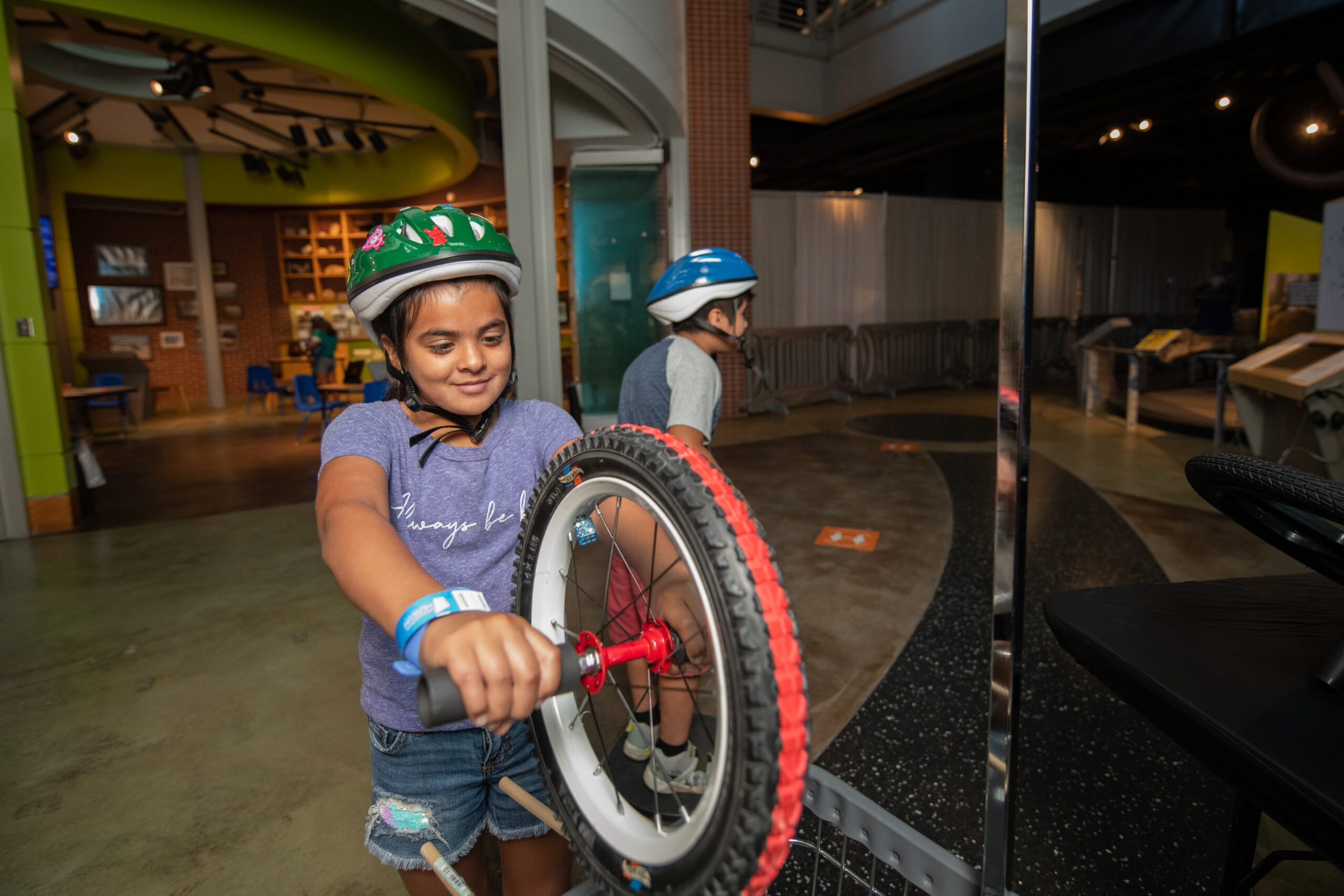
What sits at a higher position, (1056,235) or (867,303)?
(1056,235)

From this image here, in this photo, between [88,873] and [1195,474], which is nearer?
[1195,474]

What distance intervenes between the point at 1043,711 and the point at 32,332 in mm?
6148

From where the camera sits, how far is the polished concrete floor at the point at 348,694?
1748 millimetres

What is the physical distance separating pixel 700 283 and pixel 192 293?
572 inches

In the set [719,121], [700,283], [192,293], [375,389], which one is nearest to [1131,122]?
[719,121]

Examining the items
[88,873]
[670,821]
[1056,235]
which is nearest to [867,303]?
[1056,235]

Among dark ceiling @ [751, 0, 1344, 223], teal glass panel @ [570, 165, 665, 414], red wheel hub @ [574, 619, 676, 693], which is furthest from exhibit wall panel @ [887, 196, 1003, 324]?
red wheel hub @ [574, 619, 676, 693]

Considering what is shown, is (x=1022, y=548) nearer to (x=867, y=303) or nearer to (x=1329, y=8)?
(x=1329, y=8)

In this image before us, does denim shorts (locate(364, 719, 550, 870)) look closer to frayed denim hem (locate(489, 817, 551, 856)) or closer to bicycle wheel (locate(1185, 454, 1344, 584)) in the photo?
frayed denim hem (locate(489, 817, 551, 856))

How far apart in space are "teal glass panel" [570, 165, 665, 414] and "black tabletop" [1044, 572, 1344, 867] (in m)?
7.12

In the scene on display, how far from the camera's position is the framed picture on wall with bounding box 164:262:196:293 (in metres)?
12.9

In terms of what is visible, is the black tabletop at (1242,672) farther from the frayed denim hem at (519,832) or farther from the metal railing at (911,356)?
the metal railing at (911,356)

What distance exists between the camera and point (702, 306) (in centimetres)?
226

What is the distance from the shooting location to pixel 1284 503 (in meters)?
0.91
